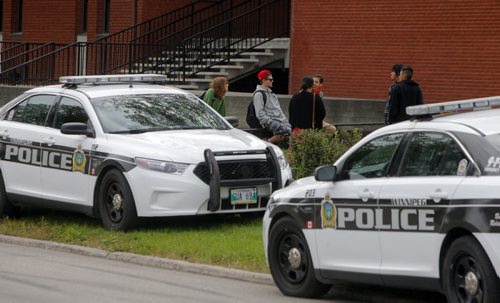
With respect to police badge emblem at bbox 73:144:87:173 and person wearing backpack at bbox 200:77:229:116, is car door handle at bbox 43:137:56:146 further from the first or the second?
person wearing backpack at bbox 200:77:229:116

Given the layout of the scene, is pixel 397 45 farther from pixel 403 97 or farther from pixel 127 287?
pixel 127 287

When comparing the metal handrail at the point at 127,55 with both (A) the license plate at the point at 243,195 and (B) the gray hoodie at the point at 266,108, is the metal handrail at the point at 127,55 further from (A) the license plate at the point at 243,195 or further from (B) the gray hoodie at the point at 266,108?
(A) the license plate at the point at 243,195

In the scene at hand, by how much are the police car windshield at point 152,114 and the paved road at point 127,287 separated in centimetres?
235

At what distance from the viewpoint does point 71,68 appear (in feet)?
114

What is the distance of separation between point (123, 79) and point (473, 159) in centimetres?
778

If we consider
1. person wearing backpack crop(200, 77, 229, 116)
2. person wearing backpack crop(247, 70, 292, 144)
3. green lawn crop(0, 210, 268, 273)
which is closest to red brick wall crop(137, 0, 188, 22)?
person wearing backpack crop(247, 70, 292, 144)

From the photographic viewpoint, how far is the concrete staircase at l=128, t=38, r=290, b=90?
29.3m

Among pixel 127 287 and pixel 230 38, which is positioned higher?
pixel 230 38

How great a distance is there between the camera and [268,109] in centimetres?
1831

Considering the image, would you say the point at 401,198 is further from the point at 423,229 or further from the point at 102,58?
the point at 102,58

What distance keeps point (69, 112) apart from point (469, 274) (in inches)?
303

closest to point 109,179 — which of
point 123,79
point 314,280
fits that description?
point 123,79

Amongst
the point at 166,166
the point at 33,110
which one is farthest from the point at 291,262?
the point at 33,110

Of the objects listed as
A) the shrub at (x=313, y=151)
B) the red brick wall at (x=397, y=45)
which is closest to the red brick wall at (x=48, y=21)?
the red brick wall at (x=397, y=45)
